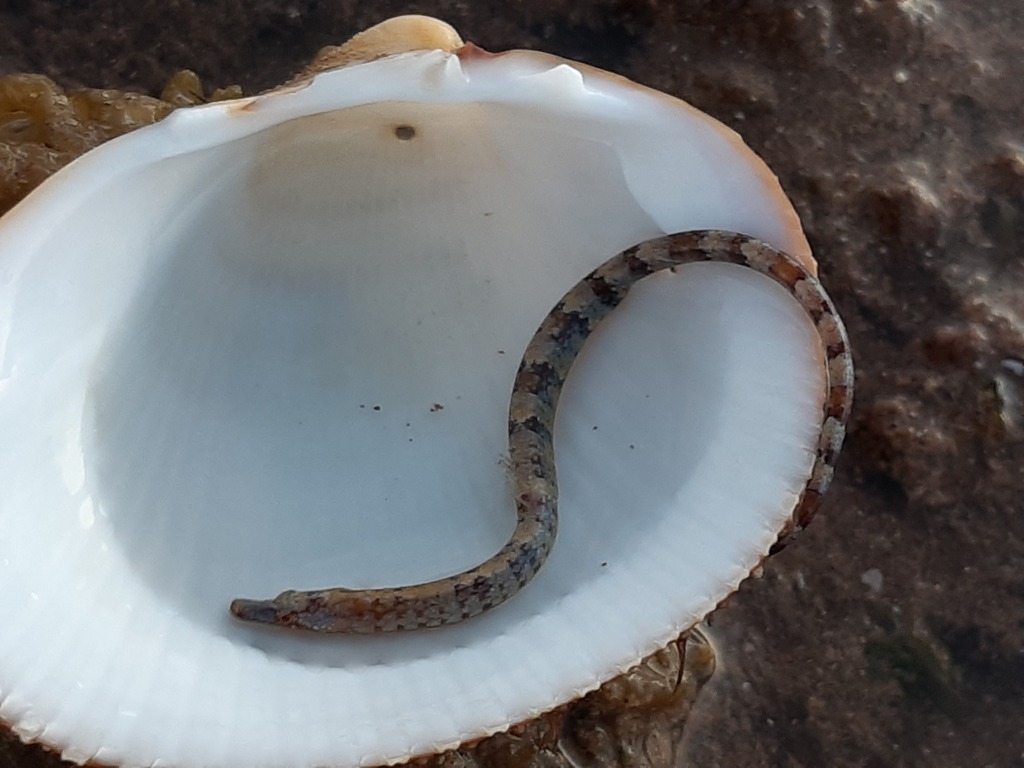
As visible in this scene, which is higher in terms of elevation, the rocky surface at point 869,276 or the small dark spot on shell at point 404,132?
the small dark spot on shell at point 404,132

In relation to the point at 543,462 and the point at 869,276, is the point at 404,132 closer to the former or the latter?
the point at 543,462

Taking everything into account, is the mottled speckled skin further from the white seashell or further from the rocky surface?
the rocky surface

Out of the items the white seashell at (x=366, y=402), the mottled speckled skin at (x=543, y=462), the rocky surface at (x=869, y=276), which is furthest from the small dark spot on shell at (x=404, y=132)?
the rocky surface at (x=869, y=276)

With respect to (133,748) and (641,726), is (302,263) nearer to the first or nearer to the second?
(133,748)

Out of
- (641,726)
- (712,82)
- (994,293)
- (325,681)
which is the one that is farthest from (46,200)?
(994,293)

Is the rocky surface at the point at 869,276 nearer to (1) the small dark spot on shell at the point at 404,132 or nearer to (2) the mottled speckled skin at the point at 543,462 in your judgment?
(2) the mottled speckled skin at the point at 543,462

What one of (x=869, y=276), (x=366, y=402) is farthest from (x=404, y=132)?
(x=869, y=276)
